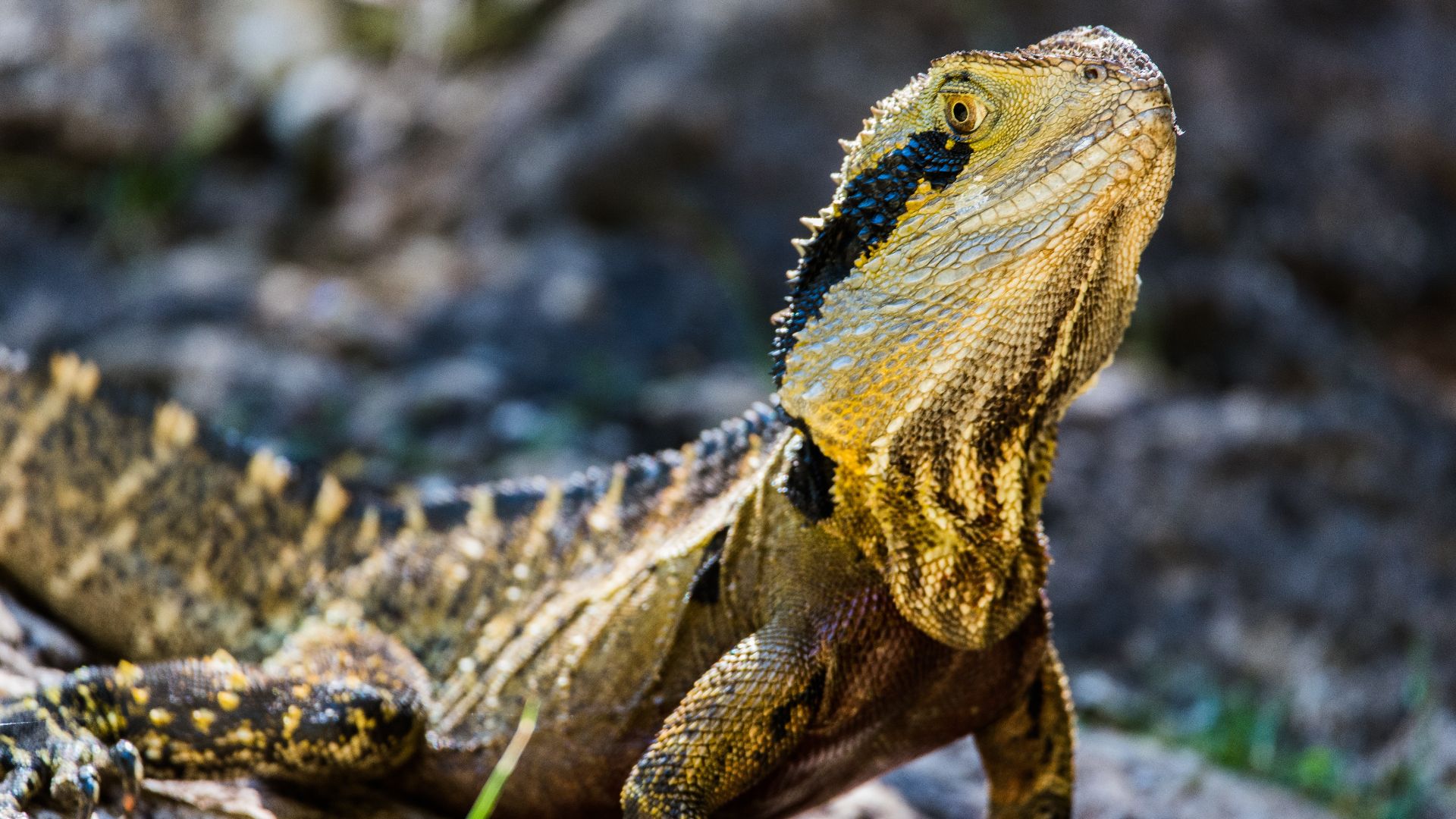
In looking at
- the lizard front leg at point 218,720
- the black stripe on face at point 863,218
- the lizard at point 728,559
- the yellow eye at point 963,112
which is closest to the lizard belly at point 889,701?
the lizard at point 728,559

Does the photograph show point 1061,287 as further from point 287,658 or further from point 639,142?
point 639,142

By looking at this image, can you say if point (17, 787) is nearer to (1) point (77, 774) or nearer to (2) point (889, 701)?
(1) point (77, 774)

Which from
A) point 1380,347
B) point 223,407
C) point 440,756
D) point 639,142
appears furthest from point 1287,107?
point 440,756

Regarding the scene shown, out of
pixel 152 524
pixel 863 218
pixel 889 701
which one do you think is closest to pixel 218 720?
pixel 152 524

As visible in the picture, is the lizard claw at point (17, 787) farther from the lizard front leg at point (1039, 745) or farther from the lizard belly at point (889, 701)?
the lizard front leg at point (1039, 745)

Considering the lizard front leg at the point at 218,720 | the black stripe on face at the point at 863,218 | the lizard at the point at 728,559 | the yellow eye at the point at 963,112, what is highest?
the yellow eye at the point at 963,112
